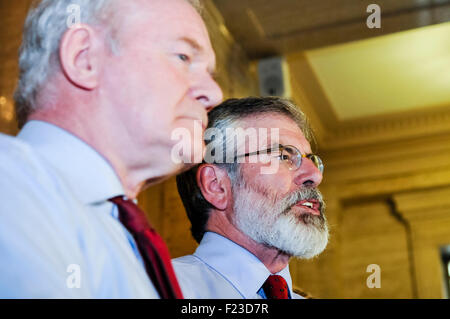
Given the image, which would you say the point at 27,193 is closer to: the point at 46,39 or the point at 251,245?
the point at 46,39

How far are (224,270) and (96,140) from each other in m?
1.02

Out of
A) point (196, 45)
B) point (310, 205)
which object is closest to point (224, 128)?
point (310, 205)

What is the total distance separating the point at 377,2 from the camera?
4.92m

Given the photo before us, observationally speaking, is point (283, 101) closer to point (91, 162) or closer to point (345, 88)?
point (91, 162)

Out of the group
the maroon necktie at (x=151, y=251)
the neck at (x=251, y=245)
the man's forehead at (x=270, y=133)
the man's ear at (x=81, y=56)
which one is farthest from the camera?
the man's forehead at (x=270, y=133)

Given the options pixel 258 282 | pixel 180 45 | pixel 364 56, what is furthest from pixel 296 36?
pixel 180 45

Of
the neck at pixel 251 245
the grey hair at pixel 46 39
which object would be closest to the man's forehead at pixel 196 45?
the grey hair at pixel 46 39

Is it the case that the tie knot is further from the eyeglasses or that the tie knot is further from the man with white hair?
the eyeglasses

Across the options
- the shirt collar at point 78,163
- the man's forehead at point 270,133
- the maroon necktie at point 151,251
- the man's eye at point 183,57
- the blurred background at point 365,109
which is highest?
the blurred background at point 365,109

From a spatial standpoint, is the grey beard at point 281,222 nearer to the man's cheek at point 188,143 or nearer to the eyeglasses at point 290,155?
the eyeglasses at point 290,155

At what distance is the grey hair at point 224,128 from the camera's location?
7.64 feet

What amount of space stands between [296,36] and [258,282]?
3.82m

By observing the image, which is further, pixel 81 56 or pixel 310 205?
pixel 310 205

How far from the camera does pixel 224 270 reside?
1.99m
